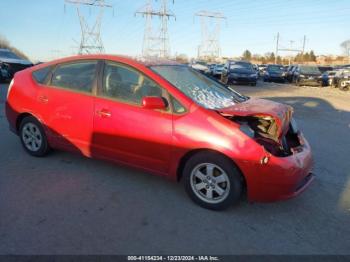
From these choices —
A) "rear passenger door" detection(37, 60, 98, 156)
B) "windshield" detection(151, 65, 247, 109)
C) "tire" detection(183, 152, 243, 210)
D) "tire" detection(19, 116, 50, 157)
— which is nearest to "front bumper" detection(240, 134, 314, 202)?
"tire" detection(183, 152, 243, 210)

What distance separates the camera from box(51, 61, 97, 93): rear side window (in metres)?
4.71

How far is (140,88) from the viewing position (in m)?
4.31

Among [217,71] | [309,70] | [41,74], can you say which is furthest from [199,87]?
[217,71]

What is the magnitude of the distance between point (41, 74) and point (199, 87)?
2.39 metres

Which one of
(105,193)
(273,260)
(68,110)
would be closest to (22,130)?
(68,110)

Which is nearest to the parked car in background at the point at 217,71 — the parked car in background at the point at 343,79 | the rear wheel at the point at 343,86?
the parked car in background at the point at 343,79

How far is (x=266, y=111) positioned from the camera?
13.5ft

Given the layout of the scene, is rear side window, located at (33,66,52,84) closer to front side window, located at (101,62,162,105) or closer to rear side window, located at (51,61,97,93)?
rear side window, located at (51,61,97,93)

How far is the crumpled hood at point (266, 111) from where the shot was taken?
3957 mm

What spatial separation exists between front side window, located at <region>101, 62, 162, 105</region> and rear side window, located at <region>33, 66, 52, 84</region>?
3.70 feet

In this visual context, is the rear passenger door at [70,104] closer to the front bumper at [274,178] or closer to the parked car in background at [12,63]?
the front bumper at [274,178]

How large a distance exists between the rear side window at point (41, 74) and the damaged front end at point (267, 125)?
277cm

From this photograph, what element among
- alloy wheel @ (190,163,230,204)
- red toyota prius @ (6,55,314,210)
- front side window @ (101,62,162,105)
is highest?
front side window @ (101,62,162,105)

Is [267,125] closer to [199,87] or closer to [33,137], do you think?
[199,87]
